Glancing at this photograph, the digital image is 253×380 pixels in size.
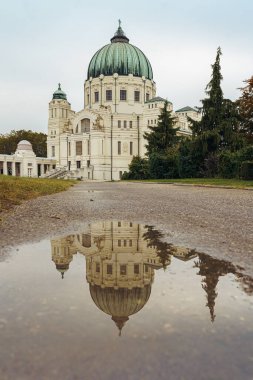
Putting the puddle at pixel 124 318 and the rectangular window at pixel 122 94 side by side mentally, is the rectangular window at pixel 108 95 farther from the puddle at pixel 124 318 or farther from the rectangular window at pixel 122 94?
the puddle at pixel 124 318

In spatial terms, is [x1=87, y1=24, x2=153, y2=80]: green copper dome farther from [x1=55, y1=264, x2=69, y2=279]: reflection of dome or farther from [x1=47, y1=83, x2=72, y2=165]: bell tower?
[x1=55, y1=264, x2=69, y2=279]: reflection of dome

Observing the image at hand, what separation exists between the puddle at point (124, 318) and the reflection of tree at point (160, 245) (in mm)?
66

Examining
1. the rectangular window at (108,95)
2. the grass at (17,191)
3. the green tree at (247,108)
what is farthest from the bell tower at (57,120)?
the grass at (17,191)

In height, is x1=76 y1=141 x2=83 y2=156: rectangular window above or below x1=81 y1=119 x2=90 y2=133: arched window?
below

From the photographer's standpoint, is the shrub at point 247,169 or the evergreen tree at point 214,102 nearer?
the shrub at point 247,169

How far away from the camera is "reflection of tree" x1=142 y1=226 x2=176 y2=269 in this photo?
413 cm

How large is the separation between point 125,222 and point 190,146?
105 feet

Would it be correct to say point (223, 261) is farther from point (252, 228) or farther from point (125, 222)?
point (125, 222)

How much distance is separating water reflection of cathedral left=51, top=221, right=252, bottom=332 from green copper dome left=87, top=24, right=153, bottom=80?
80.6 meters

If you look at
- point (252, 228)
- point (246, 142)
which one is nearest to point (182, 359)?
point (252, 228)

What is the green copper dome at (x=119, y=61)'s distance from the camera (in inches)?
3226

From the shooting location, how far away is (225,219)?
795 cm

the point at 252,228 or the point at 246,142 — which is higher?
the point at 246,142

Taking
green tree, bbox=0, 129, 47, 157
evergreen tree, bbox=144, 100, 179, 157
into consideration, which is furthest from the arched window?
evergreen tree, bbox=144, 100, 179, 157
